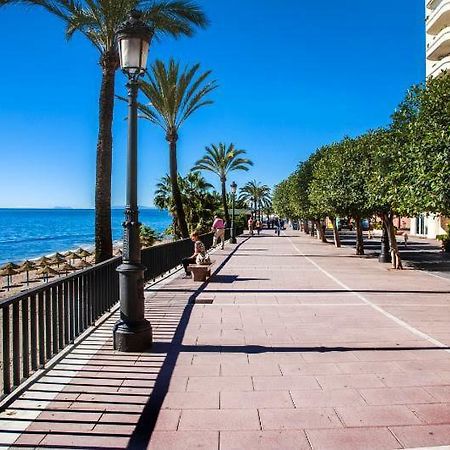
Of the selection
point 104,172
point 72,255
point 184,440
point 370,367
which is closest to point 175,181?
point 72,255

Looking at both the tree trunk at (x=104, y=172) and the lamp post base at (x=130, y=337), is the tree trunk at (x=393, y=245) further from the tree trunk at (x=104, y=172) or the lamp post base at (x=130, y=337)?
the lamp post base at (x=130, y=337)

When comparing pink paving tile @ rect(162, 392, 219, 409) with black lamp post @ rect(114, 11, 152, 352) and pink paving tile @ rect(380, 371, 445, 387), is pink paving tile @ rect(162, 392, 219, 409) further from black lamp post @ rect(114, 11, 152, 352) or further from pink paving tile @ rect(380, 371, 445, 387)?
pink paving tile @ rect(380, 371, 445, 387)

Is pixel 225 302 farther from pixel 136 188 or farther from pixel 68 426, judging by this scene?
pixel 68 426

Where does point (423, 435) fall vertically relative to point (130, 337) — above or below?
below

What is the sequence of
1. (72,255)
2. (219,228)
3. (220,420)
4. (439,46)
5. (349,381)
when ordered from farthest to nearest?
1. (439,46)
2. (72,255)
3. (219,228)
4. (349,381)
5. (220,420)

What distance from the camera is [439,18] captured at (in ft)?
128

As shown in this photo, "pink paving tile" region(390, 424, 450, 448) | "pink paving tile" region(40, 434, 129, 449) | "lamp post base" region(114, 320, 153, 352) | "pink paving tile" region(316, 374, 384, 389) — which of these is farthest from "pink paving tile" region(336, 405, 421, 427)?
"lamp post base" region(114, 320, 153, 352)

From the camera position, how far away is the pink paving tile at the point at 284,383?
16.4 feet

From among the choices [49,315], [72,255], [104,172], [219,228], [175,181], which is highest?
[175,181]

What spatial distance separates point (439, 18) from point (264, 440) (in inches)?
1656

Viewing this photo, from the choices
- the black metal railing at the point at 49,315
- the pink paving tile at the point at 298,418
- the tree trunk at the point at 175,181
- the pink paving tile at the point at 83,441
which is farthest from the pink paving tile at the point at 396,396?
the tree trunk at the point at 175,181

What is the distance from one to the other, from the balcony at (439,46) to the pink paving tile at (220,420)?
38.7 meters

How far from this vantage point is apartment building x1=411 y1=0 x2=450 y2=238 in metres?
37.3

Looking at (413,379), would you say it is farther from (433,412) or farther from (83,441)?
(83,441)
